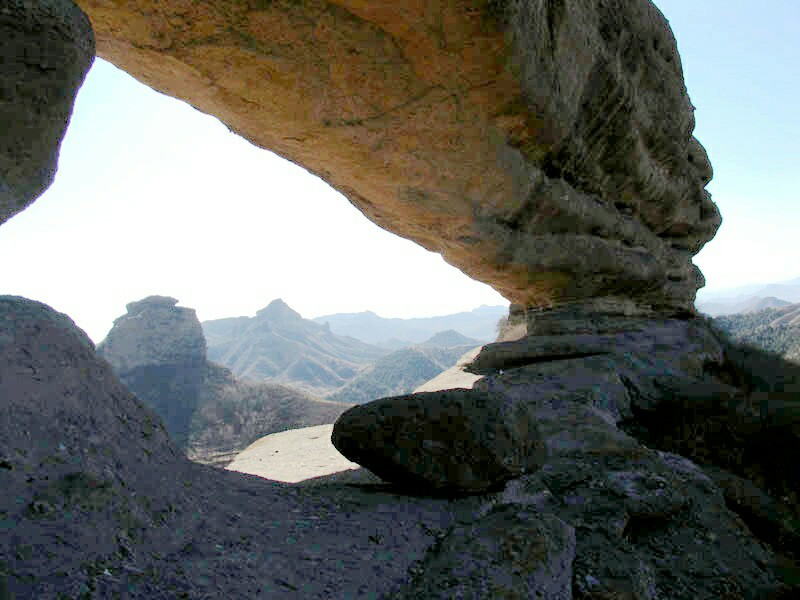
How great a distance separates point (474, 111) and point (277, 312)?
497ft

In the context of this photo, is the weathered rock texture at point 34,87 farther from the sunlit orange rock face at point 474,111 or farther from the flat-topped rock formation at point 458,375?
the sunlit orange rock face at point 474,111

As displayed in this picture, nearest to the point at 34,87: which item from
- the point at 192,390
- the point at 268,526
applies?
the point at 268,526

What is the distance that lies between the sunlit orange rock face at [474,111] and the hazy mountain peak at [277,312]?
481 feet

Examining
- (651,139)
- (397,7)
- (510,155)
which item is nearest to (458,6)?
(397,7)

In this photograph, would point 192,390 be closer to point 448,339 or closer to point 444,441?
point 444,441

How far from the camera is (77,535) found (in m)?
1.69

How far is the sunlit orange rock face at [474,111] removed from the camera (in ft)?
14.5

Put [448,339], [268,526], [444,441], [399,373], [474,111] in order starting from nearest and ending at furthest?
[268,526]
[444,441]
[474,111]
[399,373]
[448,339]

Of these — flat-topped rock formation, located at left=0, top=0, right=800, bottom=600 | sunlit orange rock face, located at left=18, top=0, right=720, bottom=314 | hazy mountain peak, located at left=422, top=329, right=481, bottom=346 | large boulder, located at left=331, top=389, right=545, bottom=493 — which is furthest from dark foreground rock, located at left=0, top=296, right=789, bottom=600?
hazy mountain peak, located at left=422, top=329, right=481, bottom=346

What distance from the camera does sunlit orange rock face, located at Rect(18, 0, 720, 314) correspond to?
4410 mm

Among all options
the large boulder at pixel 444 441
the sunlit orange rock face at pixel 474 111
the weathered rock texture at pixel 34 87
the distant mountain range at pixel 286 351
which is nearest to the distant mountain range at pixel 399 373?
the distant mountain range at pixel 286 351

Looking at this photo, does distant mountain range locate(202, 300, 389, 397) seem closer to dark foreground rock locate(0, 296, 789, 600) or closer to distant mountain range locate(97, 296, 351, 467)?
distant mountain range locate(97, 296, 351, 467)

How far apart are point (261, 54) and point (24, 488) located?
168 inches

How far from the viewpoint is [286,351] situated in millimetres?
123438
